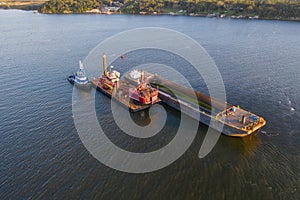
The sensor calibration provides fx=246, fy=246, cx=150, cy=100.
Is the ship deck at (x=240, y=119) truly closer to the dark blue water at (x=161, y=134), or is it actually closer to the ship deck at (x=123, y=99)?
the dark blue water at (x=161, y=134)

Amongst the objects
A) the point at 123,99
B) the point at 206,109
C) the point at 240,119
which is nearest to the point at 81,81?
the point at 123,99

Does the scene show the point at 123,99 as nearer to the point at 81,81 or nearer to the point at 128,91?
the point at 128,91

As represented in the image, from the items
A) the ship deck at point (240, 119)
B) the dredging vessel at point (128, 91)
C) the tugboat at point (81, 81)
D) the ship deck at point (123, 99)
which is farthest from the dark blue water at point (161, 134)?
the ship deck at point (123, 99)

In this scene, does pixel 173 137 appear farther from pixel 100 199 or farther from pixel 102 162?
pixel 100 199

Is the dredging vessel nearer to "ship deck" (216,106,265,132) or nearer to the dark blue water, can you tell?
the dark blue water

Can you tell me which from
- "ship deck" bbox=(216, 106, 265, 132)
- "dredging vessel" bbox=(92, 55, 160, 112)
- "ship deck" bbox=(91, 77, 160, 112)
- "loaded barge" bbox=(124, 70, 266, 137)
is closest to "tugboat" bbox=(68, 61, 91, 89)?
"dredging vessel" bbox=(92, 55, 160, 112)
